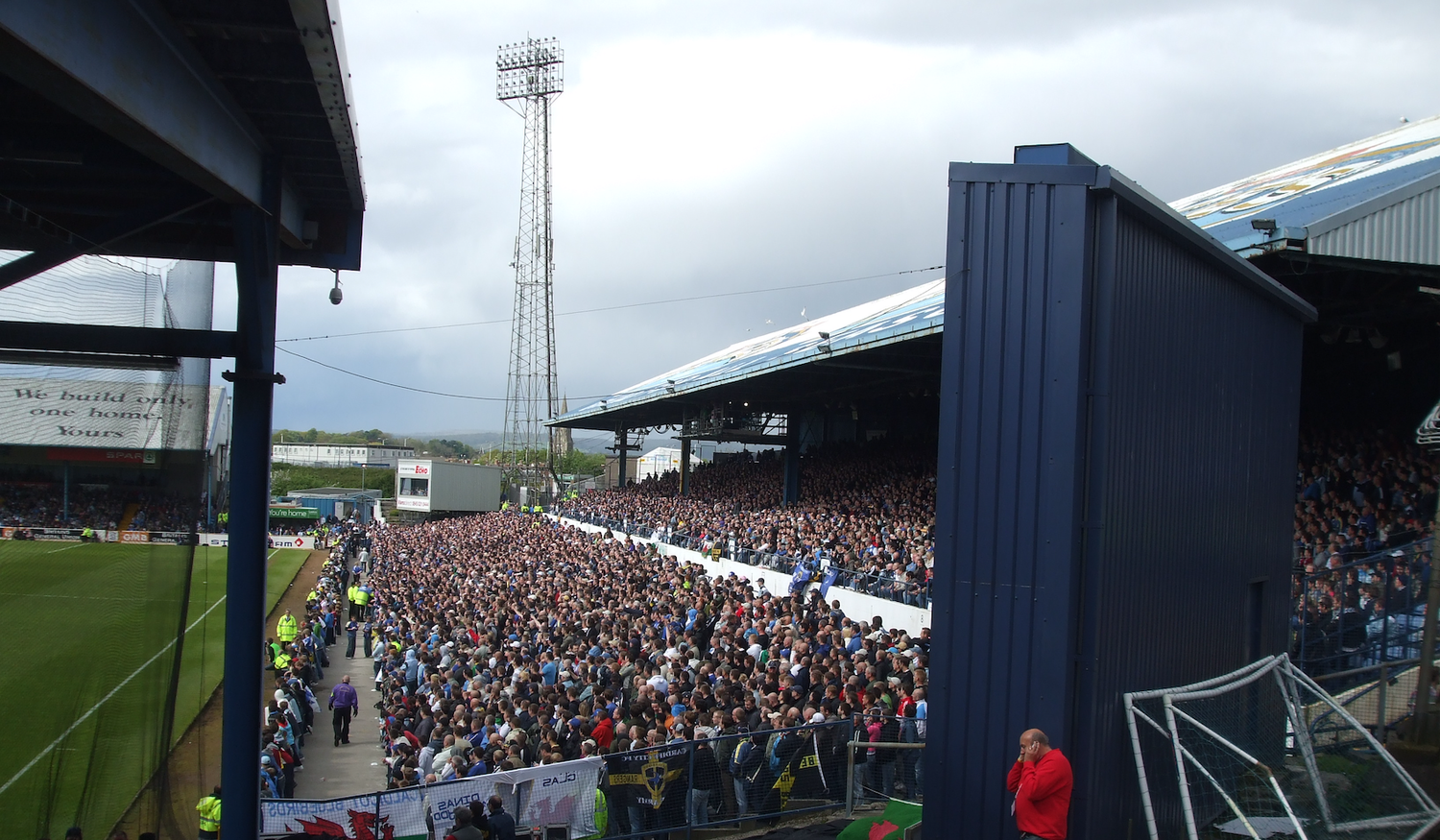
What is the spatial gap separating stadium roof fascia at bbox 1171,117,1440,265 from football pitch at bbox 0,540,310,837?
39.1 ft

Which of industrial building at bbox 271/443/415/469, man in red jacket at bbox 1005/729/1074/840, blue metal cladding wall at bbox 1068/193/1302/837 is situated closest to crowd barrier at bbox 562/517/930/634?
blue metal cladding wall at bbox 1068/193/1302/837

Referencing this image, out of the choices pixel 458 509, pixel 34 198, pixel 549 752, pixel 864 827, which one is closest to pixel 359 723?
pixel 549 752

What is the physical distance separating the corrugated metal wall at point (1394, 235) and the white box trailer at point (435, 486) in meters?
57.7

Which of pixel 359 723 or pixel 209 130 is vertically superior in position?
pixel 209 130

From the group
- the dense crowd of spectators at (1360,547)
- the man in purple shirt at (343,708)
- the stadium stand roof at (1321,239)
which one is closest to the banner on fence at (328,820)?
the man in purple shirt at (343,708)

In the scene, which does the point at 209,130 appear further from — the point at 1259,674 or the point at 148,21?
the point at 1259,674

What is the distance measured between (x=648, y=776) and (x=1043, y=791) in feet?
14.1

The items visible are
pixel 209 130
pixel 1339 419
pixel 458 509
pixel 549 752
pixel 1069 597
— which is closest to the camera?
pixel 209 130

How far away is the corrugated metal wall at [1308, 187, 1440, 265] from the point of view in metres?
12.3

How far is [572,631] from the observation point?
A: 54.3 feet

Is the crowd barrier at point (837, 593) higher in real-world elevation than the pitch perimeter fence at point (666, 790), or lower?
higher

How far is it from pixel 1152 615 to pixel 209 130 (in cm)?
592

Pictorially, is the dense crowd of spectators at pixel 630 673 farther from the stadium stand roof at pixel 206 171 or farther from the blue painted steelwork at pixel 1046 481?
the stadium stand roof at pixel 206 171

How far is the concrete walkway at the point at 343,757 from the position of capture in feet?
42.8
